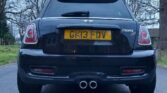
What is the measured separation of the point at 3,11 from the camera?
60.9 meters

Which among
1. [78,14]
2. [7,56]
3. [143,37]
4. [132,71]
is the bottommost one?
[7,56]

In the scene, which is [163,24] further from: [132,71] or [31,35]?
[31,35]

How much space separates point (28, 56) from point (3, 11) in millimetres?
55653

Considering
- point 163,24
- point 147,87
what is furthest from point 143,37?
point 163,24

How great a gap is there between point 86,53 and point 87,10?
0.77 meters

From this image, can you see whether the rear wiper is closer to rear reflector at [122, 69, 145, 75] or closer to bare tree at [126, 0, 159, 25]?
rear reflector at [122, 69, 145, 75]

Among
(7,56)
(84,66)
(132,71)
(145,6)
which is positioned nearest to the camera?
(84,66)

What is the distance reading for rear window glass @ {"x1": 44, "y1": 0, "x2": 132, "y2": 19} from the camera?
6.63 meters

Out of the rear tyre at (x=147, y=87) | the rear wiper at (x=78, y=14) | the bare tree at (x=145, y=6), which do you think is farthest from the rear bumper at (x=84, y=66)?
the bare tree at (x=145, y=6)

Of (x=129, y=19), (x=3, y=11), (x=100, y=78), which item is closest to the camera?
(x=100, y=78)

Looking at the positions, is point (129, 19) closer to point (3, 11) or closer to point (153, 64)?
point (153, 64)

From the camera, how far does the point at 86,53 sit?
20.3 ft

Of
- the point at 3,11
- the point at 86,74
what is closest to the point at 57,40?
the point at 86,74

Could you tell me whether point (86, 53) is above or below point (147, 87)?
above
